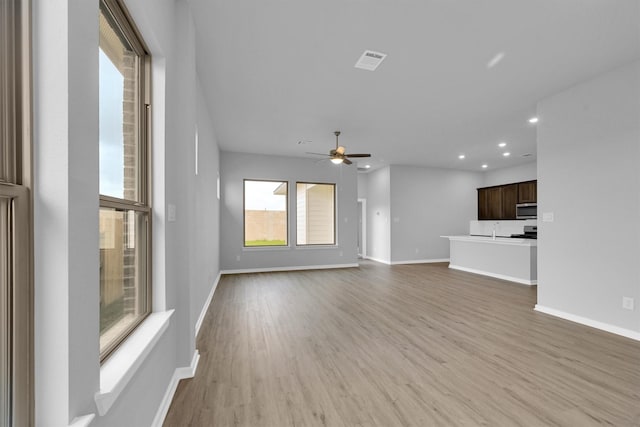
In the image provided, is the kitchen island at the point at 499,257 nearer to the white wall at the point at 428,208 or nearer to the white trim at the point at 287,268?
the white wall at the point at 428,208

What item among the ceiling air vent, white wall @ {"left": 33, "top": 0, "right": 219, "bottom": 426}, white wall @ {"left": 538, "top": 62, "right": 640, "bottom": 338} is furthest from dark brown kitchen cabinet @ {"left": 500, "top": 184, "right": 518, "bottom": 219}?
white wall @ {"left": 33, "top": 0, "right": 219, "bottom": 426}

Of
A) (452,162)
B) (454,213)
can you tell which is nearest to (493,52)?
(452,162)

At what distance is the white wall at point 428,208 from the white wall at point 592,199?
4332 millimetres

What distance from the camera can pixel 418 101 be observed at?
12.7 feet

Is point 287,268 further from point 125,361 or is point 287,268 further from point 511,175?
point 511,175

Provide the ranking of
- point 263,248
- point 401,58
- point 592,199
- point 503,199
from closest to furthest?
point 401,58 → point 592,199 → point 263,248 → point 503,199

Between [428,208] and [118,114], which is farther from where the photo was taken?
[428,208]

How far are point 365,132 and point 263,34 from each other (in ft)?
10.2

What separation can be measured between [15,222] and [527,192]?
30.1 ft

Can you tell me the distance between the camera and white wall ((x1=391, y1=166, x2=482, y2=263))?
806 cm

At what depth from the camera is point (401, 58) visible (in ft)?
9.27

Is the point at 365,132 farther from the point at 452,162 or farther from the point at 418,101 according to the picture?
the point at 452,162

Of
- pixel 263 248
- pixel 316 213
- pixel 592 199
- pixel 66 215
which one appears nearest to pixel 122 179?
pixel 66 215

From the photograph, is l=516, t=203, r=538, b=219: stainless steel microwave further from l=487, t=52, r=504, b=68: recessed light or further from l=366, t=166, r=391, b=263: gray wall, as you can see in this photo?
l=487, t=52, r=504, b=68: recessed light
